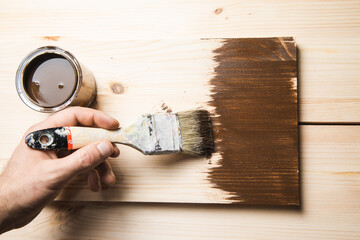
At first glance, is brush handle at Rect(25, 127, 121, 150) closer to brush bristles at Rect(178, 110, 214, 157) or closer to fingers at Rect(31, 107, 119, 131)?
fingers at Rect(31, 107, 119, 131)

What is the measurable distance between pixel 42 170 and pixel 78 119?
0.16 m

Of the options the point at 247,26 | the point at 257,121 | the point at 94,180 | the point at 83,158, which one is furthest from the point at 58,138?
the point at 247,26

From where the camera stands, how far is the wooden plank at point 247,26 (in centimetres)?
81

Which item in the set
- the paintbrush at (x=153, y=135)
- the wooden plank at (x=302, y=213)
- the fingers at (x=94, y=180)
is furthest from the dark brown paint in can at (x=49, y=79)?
the wooden plank at (x=302, y=213)

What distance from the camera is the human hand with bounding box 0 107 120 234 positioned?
620mm

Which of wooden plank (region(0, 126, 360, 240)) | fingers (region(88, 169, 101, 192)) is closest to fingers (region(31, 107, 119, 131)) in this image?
fingers (region(88, 169, 101, 192))

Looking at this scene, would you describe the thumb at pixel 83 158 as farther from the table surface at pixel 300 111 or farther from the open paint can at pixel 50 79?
the table surface at pixel 300 111

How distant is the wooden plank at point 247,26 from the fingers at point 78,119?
22 centimetres

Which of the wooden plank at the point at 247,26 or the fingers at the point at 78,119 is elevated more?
the wooden plank at the point at 247,26

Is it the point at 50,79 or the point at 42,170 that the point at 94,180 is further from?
the point at 50,79

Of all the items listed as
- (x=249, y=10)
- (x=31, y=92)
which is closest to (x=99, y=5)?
(x=31, y=92)

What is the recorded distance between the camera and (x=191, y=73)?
0.80 meters

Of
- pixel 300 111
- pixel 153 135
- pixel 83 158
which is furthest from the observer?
pixel 300 111

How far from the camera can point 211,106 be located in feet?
2.60
